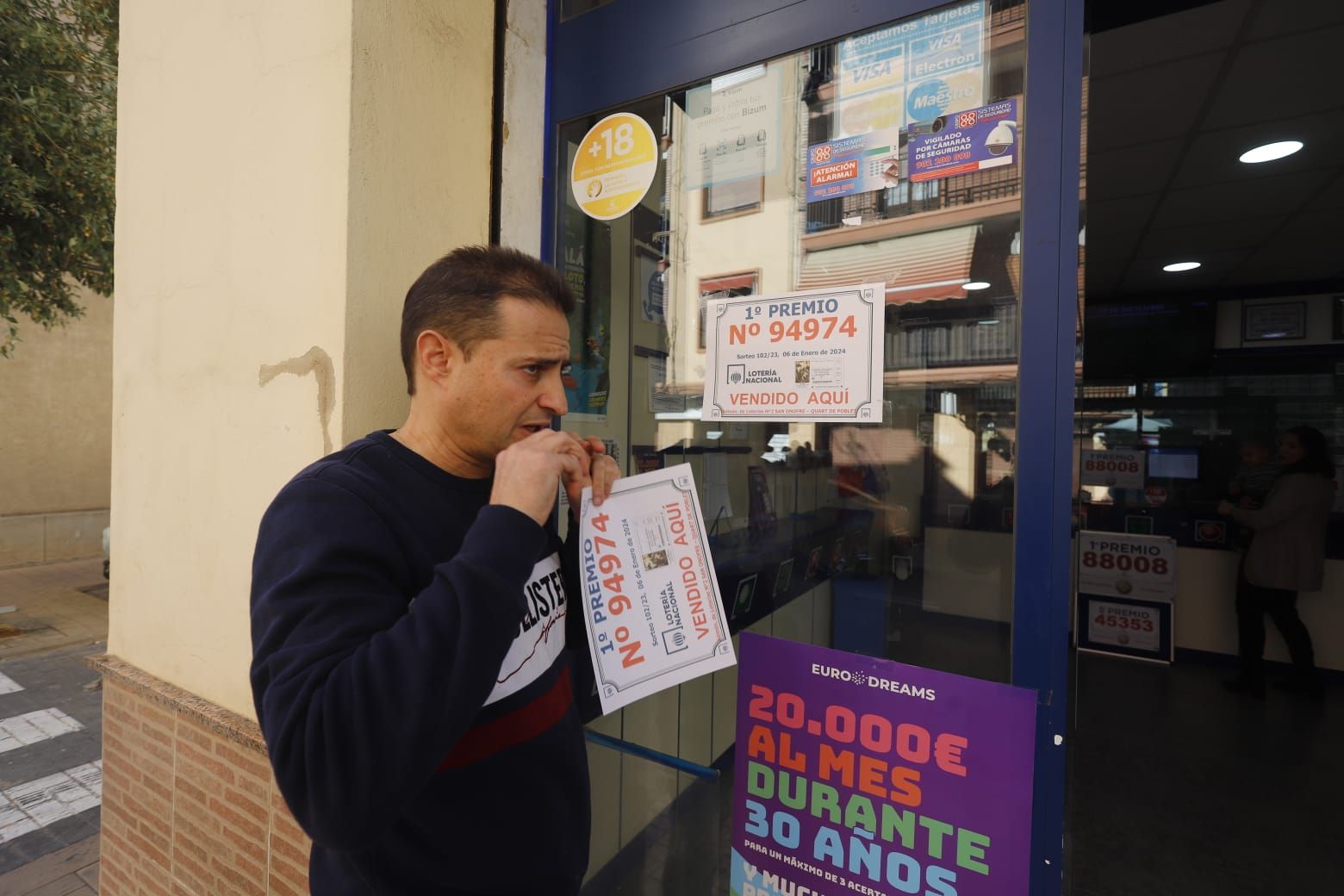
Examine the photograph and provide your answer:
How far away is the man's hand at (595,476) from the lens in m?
1.31

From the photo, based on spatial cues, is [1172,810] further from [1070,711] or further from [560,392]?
[560,392]

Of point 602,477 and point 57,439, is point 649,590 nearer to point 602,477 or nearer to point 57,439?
point 602,477

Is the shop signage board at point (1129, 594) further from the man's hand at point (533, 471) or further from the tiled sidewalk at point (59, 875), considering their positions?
the tiled sidewalk at point (59, 875)

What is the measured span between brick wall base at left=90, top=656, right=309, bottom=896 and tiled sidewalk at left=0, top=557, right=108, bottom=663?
18.7ft

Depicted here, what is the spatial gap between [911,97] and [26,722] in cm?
692

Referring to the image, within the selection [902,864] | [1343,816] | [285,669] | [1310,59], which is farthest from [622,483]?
[1343,816]

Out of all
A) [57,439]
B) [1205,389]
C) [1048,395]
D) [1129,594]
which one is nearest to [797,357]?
[1048,395]

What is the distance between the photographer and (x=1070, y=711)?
1281 millimetres

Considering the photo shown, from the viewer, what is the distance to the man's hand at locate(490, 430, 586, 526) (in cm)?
103

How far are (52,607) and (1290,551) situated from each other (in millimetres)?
12845

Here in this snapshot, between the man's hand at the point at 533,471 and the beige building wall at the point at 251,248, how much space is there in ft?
2.86

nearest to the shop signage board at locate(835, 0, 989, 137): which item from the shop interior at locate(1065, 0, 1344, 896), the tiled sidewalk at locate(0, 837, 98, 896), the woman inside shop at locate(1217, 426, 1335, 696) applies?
the shop interior at locate(1065, 0, 1344, 896)

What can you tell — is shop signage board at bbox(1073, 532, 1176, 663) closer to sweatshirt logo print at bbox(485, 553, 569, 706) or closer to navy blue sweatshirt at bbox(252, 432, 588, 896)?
sweatshirt logo print at bbox(485, 553, 569, 706)

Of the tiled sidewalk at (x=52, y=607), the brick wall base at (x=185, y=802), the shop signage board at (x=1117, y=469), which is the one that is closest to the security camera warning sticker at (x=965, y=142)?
the brick wall base at (x=185, y=802)
